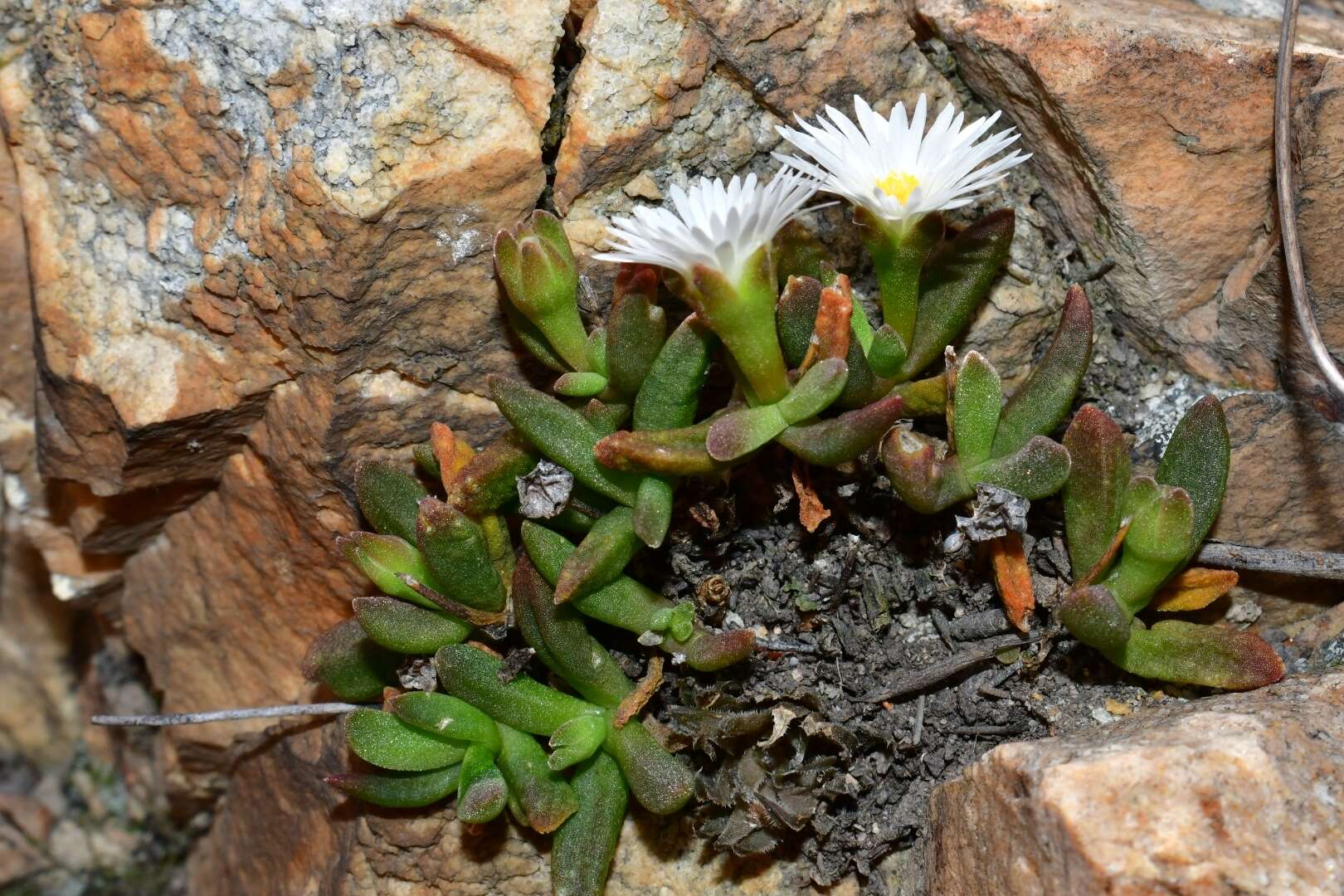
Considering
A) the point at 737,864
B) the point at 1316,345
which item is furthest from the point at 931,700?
the point at 1316,345

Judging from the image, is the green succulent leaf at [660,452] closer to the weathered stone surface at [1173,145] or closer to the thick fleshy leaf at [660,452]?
the thick fleshy leaf at [660,452]

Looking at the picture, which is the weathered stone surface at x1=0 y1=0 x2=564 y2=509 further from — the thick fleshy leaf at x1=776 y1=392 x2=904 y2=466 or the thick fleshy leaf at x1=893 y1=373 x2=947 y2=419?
the thick fleshy leaf at x1=893 y1=373 x2=947 y2=419

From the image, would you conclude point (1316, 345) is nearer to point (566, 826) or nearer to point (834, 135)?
point (834, 135)

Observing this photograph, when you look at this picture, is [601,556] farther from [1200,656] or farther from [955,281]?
[1200,656]

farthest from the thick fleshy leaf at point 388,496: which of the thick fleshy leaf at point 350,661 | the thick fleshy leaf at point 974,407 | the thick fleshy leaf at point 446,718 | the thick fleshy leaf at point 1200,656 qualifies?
the thick fleshy leaf at point 1200,656

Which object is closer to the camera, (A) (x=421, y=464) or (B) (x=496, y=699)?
(B) (x=496, y=699)

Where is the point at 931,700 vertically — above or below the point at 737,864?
above

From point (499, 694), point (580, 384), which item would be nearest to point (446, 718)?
point (499, 694)
